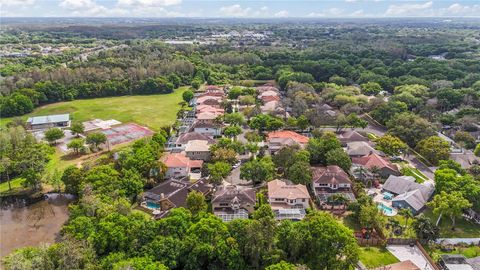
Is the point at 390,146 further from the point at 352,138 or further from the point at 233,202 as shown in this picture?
the point at 233,202

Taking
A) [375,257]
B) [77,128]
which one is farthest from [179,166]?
[77,128]

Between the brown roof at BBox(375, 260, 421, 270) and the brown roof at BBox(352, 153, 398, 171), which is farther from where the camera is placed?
the brown roof at BBox(352, 153, 398, 171)

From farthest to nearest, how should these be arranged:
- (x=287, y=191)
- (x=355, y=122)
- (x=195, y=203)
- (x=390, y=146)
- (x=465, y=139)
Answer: (x=355, y=122), (x=465, y=139), (x=390, y=146), (x=287, y=191), (x=195, y=203)

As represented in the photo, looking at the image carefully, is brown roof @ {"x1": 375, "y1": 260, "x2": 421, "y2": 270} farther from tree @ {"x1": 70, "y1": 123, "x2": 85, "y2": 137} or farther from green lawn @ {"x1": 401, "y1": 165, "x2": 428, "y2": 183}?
tree @ {"x1": 70, "y1": 123, "x2": 85, "y2": 137}

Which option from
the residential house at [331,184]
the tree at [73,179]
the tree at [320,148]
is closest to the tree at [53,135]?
the tree at [73,179]

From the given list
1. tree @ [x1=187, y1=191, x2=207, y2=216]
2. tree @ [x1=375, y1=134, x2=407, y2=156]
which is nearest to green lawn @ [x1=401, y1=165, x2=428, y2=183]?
tree @ [x1=375, y1=134, x2=407, y2=156]

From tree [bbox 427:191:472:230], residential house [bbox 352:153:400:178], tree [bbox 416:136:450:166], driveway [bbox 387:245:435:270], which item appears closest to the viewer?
driveway [bbox 387:245:435:270]

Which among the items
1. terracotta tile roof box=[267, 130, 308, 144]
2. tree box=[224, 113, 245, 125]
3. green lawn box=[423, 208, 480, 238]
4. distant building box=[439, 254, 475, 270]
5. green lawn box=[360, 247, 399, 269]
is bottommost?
green lawn box=[423, 208, 480, 238]
